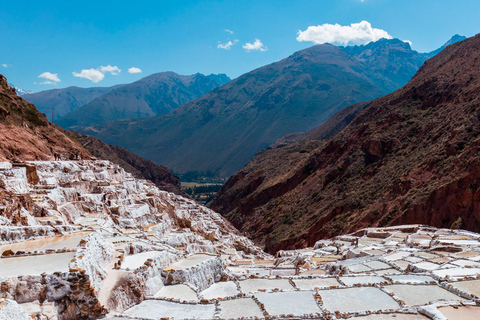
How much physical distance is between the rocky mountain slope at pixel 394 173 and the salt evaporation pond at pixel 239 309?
23.6 metres

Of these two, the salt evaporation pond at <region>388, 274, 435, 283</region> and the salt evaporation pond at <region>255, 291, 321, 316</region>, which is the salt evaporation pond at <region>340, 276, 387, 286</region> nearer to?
the salt evaporation pond at <region>388, 274, 435, 283</region>

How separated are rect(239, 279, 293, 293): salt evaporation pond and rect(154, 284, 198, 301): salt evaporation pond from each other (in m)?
1.95

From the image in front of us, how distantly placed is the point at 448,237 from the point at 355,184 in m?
24.6

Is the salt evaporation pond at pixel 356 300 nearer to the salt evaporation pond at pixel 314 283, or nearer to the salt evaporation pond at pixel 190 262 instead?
the salt evaporation pond at pixel 314 283

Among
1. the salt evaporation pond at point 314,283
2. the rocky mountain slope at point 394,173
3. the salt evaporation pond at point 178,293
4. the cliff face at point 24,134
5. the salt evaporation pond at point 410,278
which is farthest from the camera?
the rocky mountain slope at point 394,173

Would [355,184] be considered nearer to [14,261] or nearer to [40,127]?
[40,127]

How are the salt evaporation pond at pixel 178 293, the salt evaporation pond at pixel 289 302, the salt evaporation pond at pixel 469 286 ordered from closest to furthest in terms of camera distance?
1. the salt evaporation pond at pixel 289 302
2. the salt evaporation pond at pixel 178 293
3. the salt evaporation pond at pixel 469 286

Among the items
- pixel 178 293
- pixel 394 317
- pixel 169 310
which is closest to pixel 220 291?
pixel 178 293

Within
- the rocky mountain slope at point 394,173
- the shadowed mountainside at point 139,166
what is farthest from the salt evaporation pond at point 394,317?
the shadowed mountainside at point 139,166

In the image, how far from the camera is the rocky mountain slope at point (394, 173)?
33344mm

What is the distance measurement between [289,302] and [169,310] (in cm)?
346

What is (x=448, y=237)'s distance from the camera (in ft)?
73.7

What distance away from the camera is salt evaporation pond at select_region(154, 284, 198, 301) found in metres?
11.6

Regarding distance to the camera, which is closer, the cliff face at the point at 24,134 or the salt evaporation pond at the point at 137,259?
the salt evaporation pond at the point at 137,259
